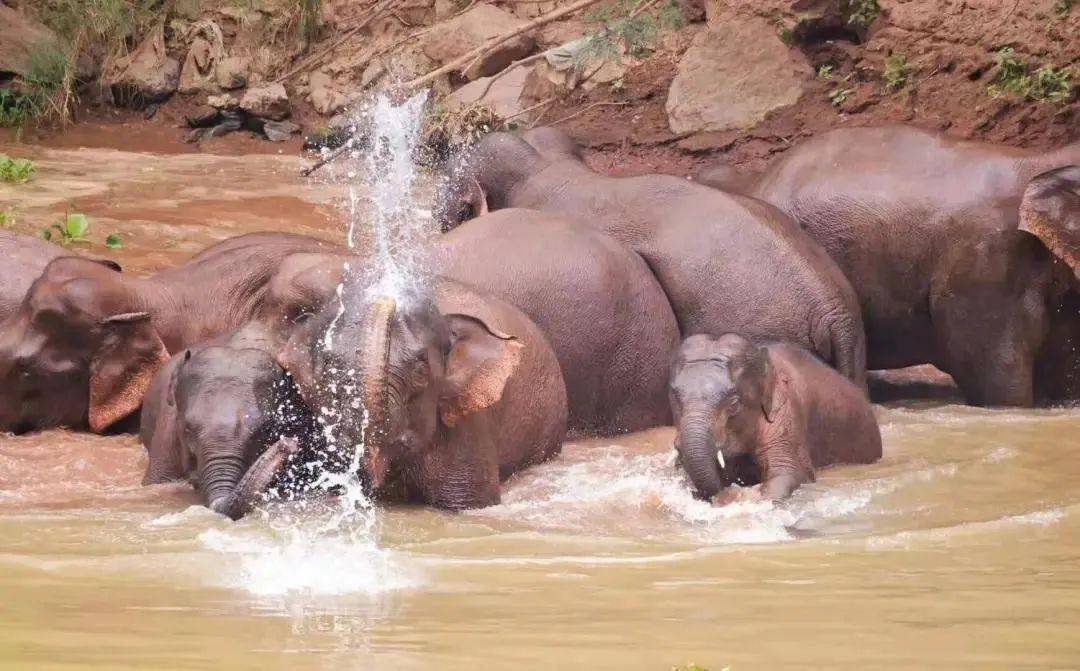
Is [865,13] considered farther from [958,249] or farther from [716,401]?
[716,401]

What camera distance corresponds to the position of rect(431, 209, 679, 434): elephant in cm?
766

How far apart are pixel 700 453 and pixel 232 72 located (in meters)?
11.4

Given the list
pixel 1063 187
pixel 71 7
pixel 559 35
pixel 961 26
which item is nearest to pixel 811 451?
pixel 1063 187

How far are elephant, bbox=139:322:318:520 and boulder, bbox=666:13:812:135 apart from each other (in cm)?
612

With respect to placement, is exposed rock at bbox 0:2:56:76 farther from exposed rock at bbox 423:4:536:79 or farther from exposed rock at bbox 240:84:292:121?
exposed rock at bbox 423:4:536:79

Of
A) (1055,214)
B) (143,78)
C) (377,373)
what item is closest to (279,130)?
(143,78)

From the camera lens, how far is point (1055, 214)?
319 inches

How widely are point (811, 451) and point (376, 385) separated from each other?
7.22 feet

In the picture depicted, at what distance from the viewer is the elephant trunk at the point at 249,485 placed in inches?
237

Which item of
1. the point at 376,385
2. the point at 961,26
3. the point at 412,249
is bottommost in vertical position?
the point at 376,385

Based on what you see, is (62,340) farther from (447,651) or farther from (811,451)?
(447,651)

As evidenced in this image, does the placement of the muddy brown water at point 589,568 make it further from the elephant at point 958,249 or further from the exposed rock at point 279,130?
the exposed rock at point 279,130

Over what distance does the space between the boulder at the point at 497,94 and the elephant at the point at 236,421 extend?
726cm

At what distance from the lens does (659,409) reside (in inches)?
315
